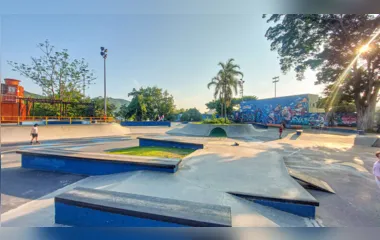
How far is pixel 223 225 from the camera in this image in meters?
2.10

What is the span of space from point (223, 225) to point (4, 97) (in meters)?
22.6

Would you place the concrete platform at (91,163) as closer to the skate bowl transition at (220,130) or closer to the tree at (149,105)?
the skate bowl transition at (220,130)

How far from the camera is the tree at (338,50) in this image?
43.7 feet

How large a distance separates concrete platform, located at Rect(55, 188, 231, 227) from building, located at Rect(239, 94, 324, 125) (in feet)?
86.5

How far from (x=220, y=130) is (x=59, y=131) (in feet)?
49.3

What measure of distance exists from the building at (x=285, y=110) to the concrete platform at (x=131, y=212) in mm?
26371

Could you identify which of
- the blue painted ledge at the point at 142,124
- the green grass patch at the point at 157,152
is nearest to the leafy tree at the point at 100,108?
the blue painted ledge at the point at 142,124

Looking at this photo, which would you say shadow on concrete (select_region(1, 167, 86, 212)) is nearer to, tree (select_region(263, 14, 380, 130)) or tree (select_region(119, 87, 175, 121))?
tree (select_region(263, 14, 380, 130))

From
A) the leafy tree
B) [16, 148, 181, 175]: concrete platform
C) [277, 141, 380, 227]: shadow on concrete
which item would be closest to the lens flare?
[277, 141, 380, 227]: shadow on concrete

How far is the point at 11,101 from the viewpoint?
16172mm

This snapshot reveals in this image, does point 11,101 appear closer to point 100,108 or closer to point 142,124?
point 100,108

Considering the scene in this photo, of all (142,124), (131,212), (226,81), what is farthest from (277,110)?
(131,212)

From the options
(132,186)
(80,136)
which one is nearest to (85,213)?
(132,186)

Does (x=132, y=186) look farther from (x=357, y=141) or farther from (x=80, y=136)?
(x=357, y=141)
